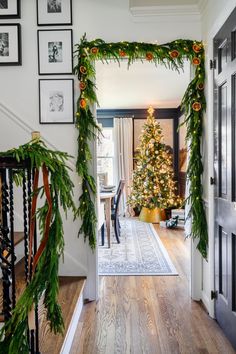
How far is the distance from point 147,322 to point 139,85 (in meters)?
4.21

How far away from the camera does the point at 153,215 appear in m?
6.92

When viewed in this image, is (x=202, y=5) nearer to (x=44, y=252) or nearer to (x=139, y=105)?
(x=44, y=252)

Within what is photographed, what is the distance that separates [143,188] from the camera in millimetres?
6914

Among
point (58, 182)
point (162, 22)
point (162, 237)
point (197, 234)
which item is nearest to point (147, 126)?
point (162, 237)

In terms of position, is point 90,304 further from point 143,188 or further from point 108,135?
point 108,135

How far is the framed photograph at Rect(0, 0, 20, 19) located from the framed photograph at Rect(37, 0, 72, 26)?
0.20 meters

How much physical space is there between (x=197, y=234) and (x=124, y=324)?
1.02 m

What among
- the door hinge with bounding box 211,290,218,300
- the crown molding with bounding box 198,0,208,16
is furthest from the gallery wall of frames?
the door hinge with bounding box 211,290,218,300

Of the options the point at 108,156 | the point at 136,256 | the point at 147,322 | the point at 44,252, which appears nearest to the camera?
the point at 44,252

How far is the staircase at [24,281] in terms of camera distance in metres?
1.41

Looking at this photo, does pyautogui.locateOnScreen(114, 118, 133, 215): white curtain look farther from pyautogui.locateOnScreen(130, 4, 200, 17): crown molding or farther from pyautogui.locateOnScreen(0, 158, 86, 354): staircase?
pyautogui.locateOnScreen(0, 158, 86, 354): staircase

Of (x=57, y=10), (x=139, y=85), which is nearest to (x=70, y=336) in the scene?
(x=57, y=10)

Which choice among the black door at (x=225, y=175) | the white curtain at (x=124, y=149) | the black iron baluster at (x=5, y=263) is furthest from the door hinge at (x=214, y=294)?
the white curtain at (x=124, y=149)

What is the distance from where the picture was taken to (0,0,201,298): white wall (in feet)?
9.70
